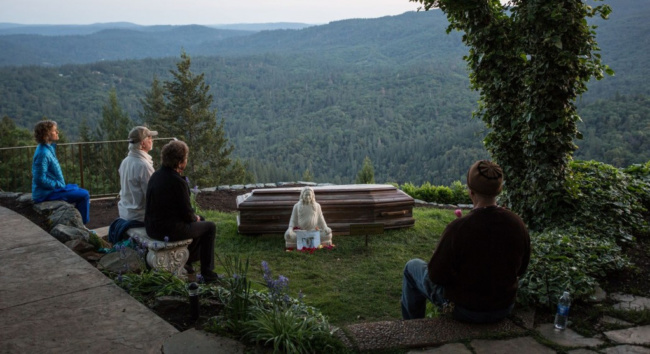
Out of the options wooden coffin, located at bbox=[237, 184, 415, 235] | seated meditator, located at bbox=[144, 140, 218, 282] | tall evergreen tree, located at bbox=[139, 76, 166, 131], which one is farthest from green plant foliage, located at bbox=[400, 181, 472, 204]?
tall evergreen tree, located at bbox=[139, 76, 166, 131]

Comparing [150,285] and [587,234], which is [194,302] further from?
[587,234]

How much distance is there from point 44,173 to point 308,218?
11.0ft

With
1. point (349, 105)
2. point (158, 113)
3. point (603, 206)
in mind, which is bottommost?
point (349, 105)

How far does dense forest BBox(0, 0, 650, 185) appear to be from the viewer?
157ft

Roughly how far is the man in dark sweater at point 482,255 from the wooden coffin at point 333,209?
417 cm

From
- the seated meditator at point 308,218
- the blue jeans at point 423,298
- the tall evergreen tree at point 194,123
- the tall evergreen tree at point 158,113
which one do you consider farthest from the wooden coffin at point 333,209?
the tall evergreen tree at point 158,113

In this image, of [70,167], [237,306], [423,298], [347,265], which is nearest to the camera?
[237,306]

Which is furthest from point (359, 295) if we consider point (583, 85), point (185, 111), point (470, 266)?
point (185, 111)

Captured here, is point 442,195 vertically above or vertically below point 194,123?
above

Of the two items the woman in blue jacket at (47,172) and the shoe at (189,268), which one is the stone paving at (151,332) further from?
the woman in blue jacket at (47,172)

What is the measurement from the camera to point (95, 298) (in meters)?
3.06

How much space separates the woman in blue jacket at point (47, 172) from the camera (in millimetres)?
5855

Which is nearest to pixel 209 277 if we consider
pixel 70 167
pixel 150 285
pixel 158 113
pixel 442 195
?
Answer: pixel 150 285

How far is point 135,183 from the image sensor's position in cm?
498
